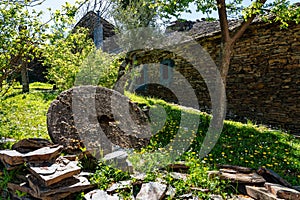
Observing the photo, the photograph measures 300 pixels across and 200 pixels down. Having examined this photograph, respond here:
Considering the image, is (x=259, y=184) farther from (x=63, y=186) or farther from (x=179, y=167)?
(x=63, y=186)

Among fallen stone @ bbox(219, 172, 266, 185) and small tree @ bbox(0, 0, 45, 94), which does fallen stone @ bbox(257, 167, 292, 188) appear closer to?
fallen stone @ bbox(219, 172, 266, 185)

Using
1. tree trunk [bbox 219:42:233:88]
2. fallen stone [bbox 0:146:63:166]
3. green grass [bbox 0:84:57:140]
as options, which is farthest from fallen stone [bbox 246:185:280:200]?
tree trunk [bbox 219:42:233:88]

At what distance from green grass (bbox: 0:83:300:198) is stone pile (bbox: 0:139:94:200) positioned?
0.93 ft

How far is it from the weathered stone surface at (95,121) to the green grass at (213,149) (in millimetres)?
369

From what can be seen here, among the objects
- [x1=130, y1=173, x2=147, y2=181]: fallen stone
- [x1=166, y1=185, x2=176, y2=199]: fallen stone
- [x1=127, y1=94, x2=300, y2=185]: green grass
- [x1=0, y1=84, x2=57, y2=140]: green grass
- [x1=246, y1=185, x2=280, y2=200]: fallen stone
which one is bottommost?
[x1=127, y1=94, x2=300, y2=185]: green grass

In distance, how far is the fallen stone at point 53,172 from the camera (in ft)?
8.50

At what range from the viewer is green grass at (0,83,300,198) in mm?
3082

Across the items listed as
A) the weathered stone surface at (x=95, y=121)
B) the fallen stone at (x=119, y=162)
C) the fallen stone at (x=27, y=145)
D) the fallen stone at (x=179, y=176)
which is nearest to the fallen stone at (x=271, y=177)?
the fallen stone at (x=179, y=176)

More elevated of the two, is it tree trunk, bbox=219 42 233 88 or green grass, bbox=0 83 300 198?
tree trunk, bbox=219 42 233 88

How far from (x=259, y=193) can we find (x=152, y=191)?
1.17m

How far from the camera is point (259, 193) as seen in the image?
2799 mm

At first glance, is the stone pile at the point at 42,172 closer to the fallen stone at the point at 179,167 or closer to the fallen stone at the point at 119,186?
the fallen stone at the point at 119,186

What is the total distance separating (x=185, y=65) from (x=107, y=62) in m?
3.68

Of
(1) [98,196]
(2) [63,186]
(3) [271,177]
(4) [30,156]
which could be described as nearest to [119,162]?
(1) [98,196]
